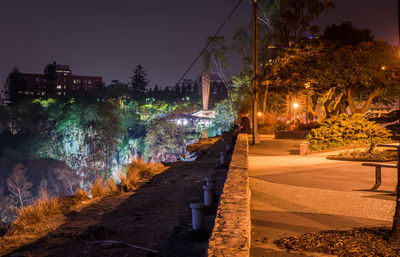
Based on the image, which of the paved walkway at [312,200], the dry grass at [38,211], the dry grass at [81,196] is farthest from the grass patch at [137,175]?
the paved walkway at [312,200]

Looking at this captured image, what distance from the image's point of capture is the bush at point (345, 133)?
14877 mm

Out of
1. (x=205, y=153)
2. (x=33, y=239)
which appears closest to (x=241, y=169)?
(x=33, y=239)

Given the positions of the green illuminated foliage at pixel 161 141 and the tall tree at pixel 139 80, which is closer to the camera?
the green illuminated foliage at pixel 161 141

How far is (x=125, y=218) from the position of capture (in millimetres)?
9312

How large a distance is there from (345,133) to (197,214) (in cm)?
1165

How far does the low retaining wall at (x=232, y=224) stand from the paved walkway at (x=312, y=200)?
49 cm

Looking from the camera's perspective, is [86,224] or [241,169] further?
[86,224]

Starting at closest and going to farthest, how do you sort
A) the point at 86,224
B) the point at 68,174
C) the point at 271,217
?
the point at 271,217
the point at 86,224
the point at 68,174

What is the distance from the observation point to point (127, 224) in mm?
8547

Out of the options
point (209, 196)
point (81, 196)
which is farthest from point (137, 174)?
point (209, 196)

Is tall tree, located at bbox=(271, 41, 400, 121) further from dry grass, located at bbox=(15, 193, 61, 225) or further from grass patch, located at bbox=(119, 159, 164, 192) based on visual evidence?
dry grass, located at bbox=(15, 193, 61, 225)

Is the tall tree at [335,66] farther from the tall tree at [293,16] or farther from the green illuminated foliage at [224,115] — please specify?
the green illuminated foliage at [224,115]

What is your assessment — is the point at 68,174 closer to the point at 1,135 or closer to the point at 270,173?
the point at 1,135

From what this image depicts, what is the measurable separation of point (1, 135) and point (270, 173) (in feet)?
215
